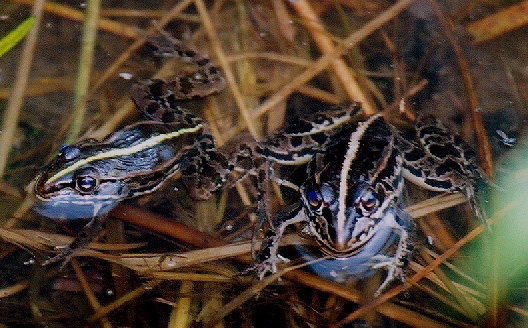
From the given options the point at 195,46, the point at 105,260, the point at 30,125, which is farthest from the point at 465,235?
the point at 30,125

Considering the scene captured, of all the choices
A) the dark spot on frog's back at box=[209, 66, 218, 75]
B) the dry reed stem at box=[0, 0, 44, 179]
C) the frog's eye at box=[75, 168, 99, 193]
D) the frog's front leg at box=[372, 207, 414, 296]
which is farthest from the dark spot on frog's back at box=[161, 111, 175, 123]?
the frog's front leg at box=[372, 207, 414, 296]

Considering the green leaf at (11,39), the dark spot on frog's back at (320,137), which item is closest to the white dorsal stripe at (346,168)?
the dark spot on frog's back at (320,137)

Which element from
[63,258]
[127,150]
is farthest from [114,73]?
[63,258]

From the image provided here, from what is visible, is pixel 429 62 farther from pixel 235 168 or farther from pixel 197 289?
pixel 197 289

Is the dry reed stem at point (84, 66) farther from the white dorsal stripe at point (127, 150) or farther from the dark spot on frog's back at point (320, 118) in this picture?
the dark spot on frog's back at point (320, 118)

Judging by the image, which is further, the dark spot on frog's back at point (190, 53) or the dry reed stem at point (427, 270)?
the dark spot on frog's back at point (190, 53)

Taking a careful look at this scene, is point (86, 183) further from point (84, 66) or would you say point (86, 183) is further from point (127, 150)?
point (84, 66)

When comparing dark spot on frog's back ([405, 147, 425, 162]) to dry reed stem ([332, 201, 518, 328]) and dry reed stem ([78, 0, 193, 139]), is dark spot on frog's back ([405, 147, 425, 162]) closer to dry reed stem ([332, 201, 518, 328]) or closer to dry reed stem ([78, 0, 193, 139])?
dry reed stem ([332, 201, 518, 328])
